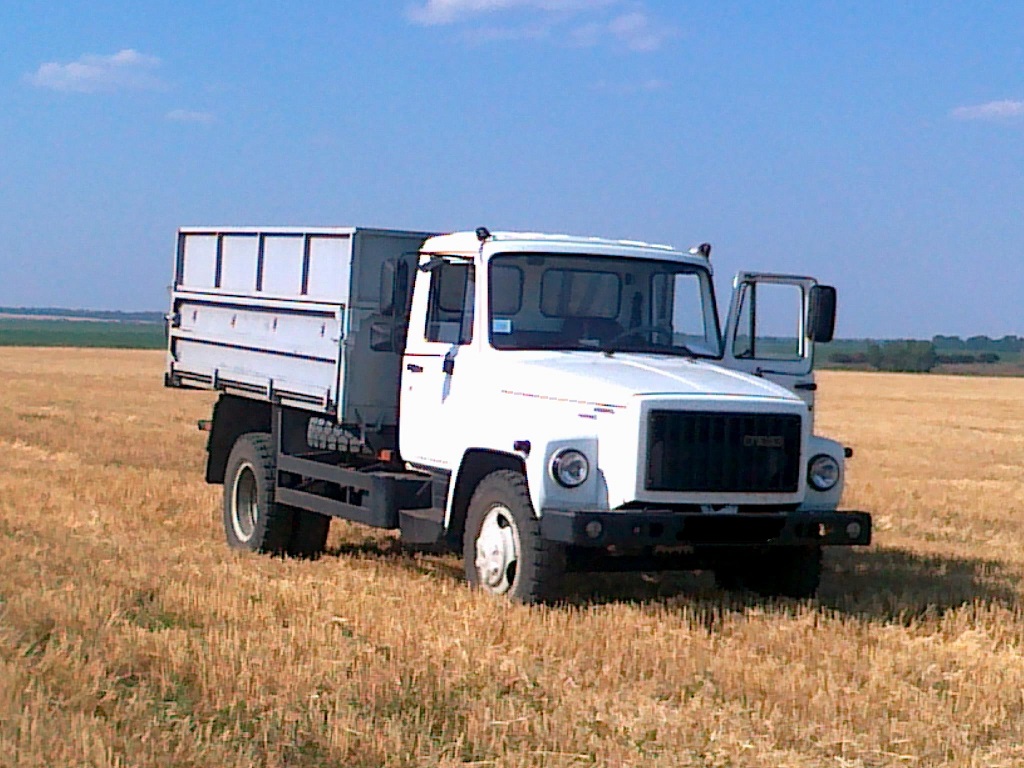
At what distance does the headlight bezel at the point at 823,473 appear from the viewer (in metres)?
10.3

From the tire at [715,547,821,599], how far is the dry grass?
0.20 metres

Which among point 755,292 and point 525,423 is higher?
point 755,292

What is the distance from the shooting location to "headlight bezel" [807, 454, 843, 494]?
10289 millimetres

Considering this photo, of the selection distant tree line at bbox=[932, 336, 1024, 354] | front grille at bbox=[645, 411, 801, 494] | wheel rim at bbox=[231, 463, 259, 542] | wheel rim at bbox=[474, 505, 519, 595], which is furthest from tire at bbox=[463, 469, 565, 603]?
distant tree line at bbox=[932, 336, 1024, 354]

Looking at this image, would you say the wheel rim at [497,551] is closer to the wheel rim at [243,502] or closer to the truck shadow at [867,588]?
the truck shadow at [867,588]

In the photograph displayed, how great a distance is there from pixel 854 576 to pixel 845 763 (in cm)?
585

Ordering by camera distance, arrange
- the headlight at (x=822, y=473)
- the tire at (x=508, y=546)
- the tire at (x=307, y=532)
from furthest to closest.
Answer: the tire at (x=307, y=532), the headlight at (x=822, y=473), the tire at (x=508, y=546)

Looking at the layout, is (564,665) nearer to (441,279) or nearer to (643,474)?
(643,474)

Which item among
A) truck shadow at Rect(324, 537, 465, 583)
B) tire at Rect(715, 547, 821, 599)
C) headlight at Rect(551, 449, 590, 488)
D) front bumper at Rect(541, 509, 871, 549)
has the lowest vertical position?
truck shadow at Rect(324, 537, 465, 583)

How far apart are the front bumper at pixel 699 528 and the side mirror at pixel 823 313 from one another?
1284 mm

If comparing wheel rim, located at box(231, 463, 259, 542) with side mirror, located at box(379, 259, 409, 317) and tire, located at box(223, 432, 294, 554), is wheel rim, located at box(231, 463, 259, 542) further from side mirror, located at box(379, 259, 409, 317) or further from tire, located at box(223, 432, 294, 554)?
side mirror, located at box(379, 259, 409, 317)

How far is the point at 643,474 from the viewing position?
9.53m

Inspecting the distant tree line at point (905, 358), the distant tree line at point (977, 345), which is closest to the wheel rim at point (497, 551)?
the distant tree line at point (905, 358)

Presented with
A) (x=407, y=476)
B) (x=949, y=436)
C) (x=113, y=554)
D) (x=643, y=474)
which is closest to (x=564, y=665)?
(x=643, y=474)
